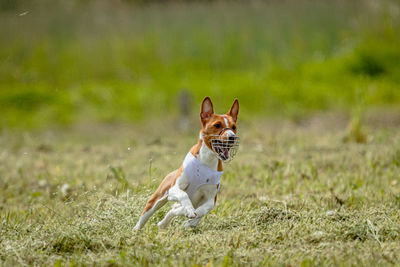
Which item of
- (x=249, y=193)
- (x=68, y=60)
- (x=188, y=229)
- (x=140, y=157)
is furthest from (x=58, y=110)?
(x=188, y=229)

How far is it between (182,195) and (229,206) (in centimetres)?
110

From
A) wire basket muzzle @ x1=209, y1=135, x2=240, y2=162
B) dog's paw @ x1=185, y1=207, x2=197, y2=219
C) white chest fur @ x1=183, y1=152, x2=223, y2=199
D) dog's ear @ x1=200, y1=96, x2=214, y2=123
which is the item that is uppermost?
dog's ear @ x1=200, y1=96, x2=214, y2=123

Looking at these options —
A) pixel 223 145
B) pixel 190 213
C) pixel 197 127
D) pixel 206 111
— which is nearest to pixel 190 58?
pixel 197 127

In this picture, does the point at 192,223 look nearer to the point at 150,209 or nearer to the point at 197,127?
the point at 150,209

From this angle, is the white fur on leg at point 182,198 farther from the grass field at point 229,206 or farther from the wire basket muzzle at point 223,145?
the wire basket muzzle at point 223,145

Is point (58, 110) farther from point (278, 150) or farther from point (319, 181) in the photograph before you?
point (319, 181)

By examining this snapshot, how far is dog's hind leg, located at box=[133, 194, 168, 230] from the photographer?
11.6 feet

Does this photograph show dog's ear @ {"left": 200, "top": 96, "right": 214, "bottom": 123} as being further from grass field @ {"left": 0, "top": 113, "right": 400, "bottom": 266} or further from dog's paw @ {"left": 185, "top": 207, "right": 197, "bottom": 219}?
grass field @ {"left": 0, "top": 113, "right": 400, "bottom": 266}

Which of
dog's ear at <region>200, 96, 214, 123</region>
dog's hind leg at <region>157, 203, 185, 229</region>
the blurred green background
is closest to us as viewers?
dog's hind leg at <region>157, 203, 185, 229</region>

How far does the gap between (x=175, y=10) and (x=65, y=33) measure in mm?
2544

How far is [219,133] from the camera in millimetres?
3348

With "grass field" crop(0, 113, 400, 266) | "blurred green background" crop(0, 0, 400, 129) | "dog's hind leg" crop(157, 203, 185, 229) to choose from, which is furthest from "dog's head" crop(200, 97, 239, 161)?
"blurred green background" crop(0, 0, 400, 129)

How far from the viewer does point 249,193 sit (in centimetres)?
491

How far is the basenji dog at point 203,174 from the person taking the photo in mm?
3314
